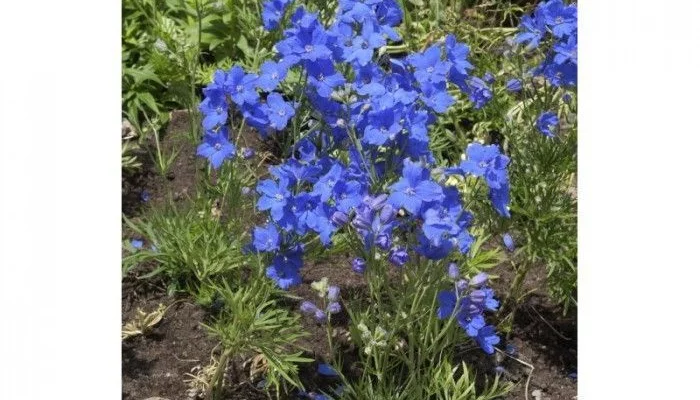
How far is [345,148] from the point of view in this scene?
10.6 ft

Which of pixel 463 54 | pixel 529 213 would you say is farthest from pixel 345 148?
pixel 529 213

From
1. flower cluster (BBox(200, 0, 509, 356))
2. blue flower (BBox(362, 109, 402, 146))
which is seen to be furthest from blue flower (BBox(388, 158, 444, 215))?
blue flower (BBox(362, 109, 402, 146))

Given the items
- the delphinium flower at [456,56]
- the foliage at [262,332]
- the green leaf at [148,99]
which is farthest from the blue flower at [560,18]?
the green leaf at [148,99]

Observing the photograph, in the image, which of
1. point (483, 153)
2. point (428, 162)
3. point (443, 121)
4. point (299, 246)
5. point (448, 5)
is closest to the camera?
point (483, 153)

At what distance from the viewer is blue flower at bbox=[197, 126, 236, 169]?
331 centimetres

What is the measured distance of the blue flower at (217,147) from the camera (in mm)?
3312

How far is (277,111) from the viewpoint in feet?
10.5

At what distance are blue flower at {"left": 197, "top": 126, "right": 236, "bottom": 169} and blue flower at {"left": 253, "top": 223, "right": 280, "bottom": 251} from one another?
0.76 feet

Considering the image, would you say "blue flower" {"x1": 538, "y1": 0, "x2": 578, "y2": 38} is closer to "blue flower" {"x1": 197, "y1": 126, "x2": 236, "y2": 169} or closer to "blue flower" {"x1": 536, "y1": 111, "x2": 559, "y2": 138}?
"blue flower" {"x1": 536, "y1": 111, "x2": 559, "y2": 138}

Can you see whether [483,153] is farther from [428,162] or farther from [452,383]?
[452,383]

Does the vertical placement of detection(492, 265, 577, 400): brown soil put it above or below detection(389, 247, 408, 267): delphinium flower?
below

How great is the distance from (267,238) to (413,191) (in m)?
0.64

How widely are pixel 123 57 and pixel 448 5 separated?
145cm

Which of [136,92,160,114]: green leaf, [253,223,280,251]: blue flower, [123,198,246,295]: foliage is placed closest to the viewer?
[253,223,280,251]: blue flower
